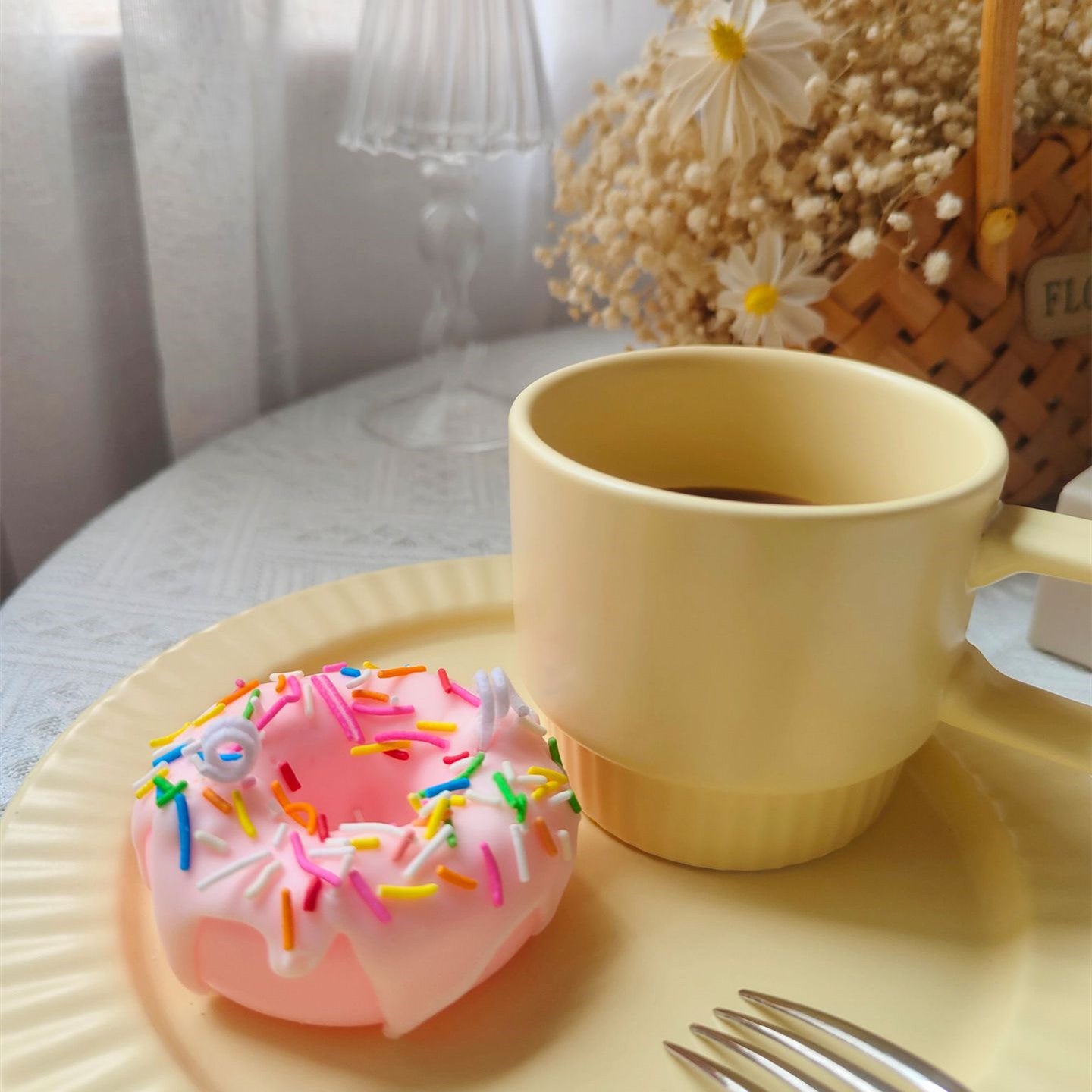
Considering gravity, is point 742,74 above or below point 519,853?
above

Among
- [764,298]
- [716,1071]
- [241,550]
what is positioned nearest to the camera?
[716,1071]

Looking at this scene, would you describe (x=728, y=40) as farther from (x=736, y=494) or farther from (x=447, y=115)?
(x=447, y=115)

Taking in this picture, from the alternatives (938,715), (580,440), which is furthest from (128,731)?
(938,715)

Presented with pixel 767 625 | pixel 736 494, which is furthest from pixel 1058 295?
pixel 767 625

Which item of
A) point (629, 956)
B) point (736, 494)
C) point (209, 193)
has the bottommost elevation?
point (629, 956)

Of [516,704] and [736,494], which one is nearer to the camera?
A: [516,704]

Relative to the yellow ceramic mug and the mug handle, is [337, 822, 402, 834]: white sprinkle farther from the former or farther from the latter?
the mug handle

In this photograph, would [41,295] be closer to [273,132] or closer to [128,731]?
[273,132]
